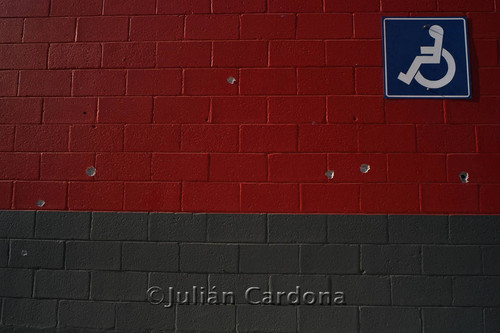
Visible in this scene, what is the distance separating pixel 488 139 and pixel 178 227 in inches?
88.3

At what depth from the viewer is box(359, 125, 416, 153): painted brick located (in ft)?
8.66

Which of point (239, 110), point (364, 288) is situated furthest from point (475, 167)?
point (239, 110)

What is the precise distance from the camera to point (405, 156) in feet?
8.63

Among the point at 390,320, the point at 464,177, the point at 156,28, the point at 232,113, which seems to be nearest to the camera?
the point at 390,320

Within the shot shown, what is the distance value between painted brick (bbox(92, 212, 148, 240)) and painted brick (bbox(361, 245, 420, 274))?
153 cm

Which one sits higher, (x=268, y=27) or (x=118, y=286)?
(x=268, y=27)

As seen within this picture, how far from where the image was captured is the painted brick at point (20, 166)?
275 cm

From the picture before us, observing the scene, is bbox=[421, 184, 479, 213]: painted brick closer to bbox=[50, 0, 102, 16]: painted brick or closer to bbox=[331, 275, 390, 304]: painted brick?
bbox=[331, 275, 390, 304]: painted brick

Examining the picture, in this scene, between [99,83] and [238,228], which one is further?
[99,83]

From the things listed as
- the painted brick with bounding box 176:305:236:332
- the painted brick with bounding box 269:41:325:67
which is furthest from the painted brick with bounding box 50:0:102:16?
the painted brick with bounding box 176:305:236:332

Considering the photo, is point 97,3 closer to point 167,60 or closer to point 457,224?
point 167,60

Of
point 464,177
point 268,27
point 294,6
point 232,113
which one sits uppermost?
point 294,6

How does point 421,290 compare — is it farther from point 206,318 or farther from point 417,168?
point 206,318

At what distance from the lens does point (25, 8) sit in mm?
2893
